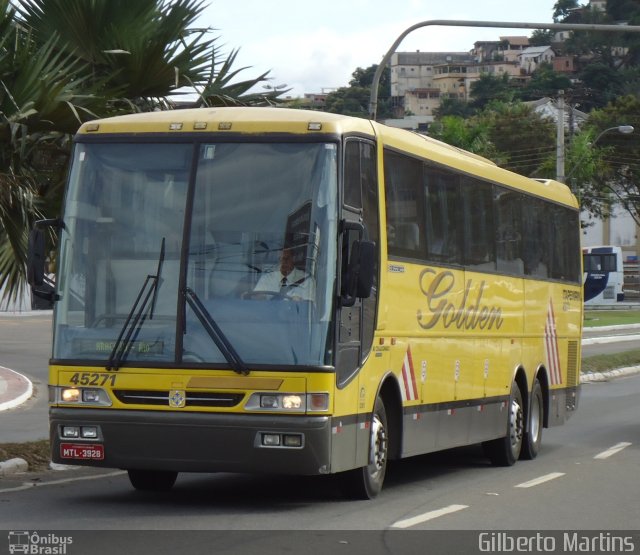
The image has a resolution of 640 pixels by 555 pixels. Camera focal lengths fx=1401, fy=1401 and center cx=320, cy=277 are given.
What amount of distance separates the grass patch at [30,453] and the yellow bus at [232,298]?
1928mm

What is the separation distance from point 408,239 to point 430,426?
1.83 metres

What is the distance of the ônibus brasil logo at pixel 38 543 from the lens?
337 inches

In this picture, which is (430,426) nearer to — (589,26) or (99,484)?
(99,484)

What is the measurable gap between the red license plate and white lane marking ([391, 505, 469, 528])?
2.32 metres

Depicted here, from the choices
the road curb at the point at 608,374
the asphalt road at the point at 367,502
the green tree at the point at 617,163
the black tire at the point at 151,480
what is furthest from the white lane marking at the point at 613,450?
the green tree at the point at 617,163

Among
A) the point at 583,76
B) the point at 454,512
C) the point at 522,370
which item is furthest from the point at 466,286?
the point at 583,76

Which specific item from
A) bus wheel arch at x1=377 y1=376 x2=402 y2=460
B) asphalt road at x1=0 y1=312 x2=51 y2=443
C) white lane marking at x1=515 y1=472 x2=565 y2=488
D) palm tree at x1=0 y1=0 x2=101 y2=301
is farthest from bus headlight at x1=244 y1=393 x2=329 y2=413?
asphalt road at x1=0 y1=312 x2=51 y2=443

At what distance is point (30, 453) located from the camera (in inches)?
551

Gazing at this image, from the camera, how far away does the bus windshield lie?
34.8ft

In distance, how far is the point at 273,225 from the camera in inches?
424

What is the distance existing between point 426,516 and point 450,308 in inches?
136

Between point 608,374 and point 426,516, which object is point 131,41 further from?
point 608,374

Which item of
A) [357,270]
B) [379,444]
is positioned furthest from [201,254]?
[379,444]

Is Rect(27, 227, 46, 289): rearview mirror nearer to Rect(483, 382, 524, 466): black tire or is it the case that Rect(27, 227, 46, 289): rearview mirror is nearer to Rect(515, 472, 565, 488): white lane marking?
Rect(515, 472, 565, 488): white lane marking
